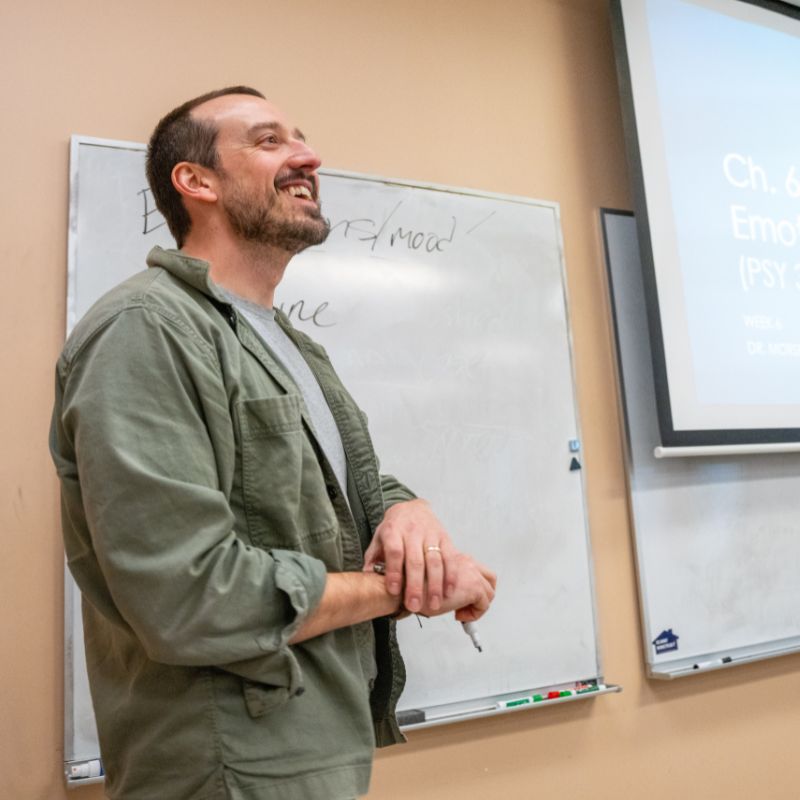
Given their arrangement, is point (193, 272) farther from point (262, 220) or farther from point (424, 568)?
point (424, 568)

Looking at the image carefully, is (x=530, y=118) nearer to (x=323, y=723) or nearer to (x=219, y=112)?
(x=219, y=112)

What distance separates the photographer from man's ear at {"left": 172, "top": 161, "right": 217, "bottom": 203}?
1058 mm

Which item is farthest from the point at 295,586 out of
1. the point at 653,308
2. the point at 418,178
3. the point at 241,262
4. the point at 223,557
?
the point at 653,308

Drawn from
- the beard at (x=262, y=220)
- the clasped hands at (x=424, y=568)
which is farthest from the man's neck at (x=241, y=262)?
the clasped hands at (x=424, y=568)

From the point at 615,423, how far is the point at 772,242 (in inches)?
28.1

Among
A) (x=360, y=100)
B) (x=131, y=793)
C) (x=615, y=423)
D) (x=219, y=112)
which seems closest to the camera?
A: (x=131, y=793)

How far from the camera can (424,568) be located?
2.76 ft

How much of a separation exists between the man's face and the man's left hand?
0.43 m

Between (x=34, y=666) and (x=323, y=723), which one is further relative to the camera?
(x=34, y=666)

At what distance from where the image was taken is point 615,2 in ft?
6.53

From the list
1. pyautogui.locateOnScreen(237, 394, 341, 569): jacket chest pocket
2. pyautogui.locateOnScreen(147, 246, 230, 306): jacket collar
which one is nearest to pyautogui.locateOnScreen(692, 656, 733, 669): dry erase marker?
pyautogui.locateOnScreen(237, 394, 341, 569): jacket chest pocket

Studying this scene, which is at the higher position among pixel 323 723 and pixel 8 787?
pixel 323 723

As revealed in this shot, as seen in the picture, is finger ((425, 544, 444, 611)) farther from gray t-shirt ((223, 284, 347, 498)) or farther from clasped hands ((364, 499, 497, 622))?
gray t-shirt ((223, 284, 347, 498))

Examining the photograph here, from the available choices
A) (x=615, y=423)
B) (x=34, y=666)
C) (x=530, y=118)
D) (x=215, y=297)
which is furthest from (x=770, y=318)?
(x=34, y=666)
